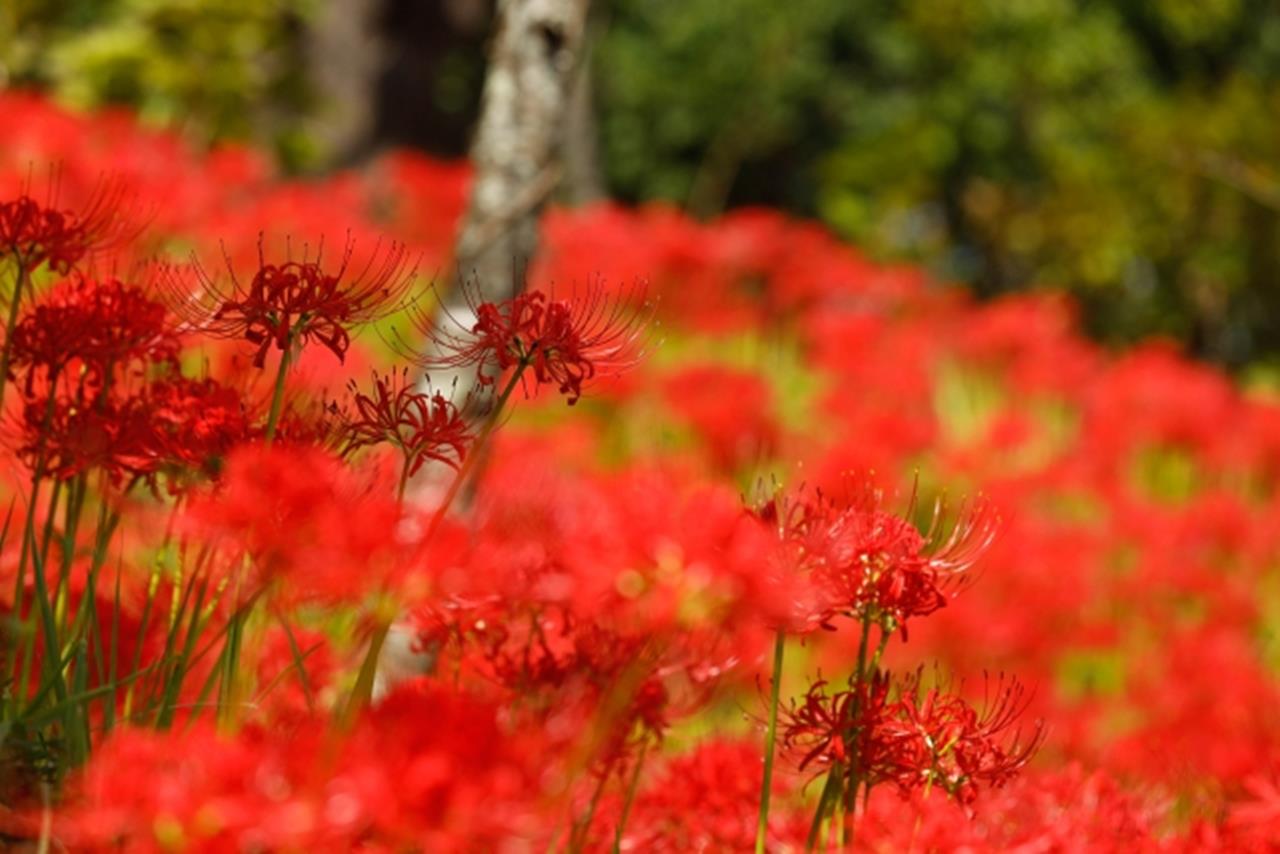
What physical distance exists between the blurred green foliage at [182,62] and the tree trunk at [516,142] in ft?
19.3

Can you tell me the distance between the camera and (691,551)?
A: 4.75ft

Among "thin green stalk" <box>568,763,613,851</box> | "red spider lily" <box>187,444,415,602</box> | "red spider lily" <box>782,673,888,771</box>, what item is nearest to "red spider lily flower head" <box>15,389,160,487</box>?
"red spider lily" <box>187,444,415,602</box>

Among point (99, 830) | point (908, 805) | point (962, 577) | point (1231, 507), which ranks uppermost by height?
point (1231, 507)

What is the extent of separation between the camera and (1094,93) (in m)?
11.7

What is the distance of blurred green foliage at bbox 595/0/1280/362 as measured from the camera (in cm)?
956

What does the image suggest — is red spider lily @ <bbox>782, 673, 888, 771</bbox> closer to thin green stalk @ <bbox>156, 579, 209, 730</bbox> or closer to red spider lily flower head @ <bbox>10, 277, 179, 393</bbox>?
thin green stalk @ <bbox>156, 579, 209, 730</bbox>

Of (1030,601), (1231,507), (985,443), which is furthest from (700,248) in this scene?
(1030,601)

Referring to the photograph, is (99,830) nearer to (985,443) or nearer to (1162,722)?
(1162,722)

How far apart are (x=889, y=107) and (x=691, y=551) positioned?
13.2 m

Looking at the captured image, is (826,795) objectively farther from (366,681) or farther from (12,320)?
(12,320)

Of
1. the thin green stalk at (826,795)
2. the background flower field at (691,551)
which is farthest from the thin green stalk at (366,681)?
the thin green stalk at (826,795)

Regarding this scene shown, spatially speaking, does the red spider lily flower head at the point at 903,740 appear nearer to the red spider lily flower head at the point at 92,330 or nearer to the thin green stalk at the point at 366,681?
the thin green stalk at the point at 366,681

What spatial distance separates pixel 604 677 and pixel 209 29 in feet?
25.9

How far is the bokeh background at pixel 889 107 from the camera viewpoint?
30.1 feet
